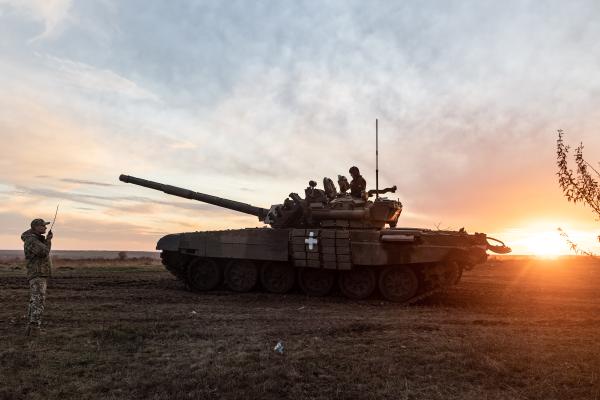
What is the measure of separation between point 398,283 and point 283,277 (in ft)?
13.0

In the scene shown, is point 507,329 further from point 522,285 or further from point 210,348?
point 522,285

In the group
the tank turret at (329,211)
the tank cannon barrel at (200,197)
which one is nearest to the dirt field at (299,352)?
the tank turret at (329,211)

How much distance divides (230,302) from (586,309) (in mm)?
9568

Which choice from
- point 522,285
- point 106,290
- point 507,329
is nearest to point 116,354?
point 507,329

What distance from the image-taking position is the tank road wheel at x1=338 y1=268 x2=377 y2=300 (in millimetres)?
16453

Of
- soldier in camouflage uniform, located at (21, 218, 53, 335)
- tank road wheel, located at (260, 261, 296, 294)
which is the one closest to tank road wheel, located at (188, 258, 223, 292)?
tank road wheel, located at (260, 261, 296, 294)

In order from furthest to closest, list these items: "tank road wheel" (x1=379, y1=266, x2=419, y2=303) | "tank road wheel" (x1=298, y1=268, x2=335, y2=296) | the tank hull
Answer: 1. "tank road wheel" (x1=298, y1=268, x2=335, y2=296)
2. "tank road wheel" (x1=379, y1=266, x2=419, y2=303)
3. the tank hull

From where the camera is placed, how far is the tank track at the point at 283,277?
15.6m

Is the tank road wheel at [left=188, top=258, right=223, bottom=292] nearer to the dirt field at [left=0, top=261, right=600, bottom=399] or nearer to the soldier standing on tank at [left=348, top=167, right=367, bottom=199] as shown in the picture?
the dirt field at [left=0, top=261, right=600, bottom=399]

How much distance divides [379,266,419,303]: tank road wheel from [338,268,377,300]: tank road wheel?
1.14 feet

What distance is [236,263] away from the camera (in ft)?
60.6

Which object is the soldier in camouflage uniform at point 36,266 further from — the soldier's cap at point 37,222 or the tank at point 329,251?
the tank at point 329,251

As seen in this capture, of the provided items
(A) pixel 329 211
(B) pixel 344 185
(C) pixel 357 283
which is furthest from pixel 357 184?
(C) pixel 357 283

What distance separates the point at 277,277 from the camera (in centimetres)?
1794
